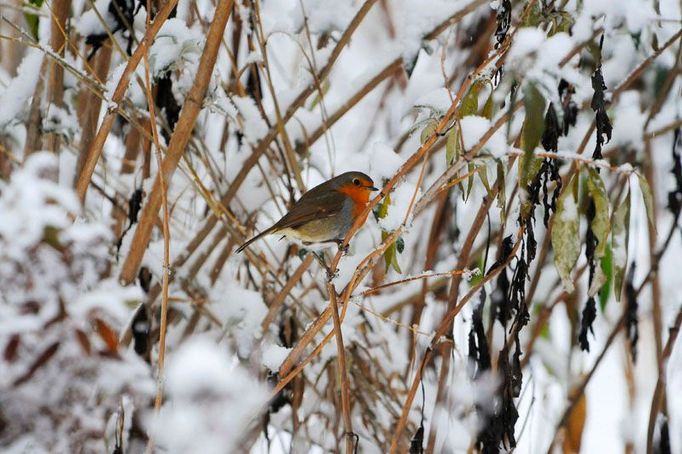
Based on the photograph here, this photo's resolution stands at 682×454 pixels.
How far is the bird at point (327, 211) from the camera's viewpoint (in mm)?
2379

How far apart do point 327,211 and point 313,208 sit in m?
0.12

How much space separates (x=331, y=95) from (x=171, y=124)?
2046 millimetres

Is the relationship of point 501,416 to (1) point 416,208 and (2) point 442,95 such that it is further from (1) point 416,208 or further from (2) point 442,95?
(2) point 442,95

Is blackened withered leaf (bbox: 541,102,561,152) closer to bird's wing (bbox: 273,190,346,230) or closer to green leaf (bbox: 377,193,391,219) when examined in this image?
green leaf (bbox: 377,193,391,219)

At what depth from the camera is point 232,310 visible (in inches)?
94.4

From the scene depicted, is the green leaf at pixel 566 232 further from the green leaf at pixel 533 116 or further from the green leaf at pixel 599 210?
the green leaf at pixel 533 116

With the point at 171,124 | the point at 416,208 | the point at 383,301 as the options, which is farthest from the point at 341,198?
the point at 416,208

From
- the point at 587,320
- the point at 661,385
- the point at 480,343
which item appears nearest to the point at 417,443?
the point at 480,343

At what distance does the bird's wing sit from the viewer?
236cm

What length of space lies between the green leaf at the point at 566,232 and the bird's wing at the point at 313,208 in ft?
2.90

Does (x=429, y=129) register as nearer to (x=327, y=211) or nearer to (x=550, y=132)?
(x=550, y=132)

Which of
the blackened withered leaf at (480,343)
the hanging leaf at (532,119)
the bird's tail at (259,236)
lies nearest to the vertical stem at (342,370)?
the blackened withered leaf at (480,343)

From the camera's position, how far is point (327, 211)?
255cm

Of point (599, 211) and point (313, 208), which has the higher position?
point (313, 208)
